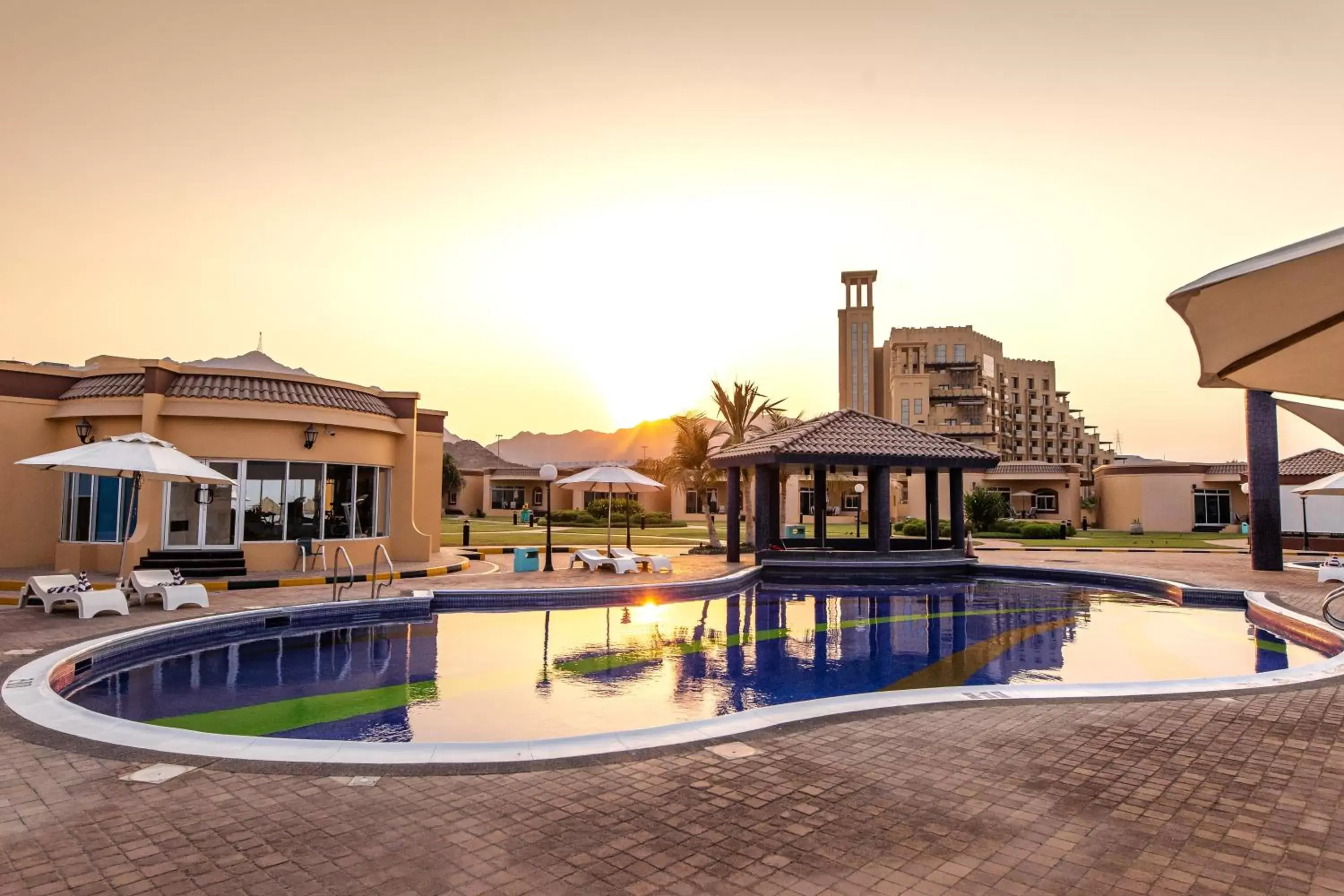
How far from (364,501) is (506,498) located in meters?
43.7

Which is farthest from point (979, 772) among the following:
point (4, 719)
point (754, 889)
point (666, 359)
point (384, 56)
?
point (666, 359)

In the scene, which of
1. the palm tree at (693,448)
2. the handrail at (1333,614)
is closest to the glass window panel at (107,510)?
the palm tree at (693,448)

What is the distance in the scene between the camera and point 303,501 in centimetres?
1723

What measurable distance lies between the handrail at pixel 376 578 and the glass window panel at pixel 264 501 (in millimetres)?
2377

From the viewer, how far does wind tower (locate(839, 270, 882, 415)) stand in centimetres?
9138

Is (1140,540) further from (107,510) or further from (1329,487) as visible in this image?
(107,510)

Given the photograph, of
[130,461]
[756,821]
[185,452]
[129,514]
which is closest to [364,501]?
[185,452]

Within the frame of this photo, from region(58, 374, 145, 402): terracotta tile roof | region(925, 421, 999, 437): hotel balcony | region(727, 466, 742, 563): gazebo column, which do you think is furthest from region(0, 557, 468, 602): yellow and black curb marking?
region(925, 421, 999, 437): hotel balcony

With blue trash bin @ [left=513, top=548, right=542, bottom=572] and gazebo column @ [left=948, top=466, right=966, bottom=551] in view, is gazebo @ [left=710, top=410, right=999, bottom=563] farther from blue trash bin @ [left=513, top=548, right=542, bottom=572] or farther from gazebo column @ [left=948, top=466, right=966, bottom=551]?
blue trash bin @ [left=513, top=548, right=542, bottom=572]

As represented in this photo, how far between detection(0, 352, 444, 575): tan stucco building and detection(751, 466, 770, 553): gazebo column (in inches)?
432

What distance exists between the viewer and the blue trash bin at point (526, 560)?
18.5m

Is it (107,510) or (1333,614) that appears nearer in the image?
(1333,614)

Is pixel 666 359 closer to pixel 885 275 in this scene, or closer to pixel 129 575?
pixel 129 575

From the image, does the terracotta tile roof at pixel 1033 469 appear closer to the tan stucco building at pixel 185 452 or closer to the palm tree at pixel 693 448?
the palm tree at pixel 693 448
